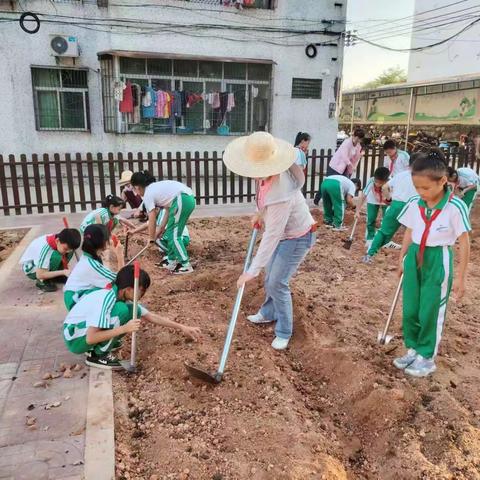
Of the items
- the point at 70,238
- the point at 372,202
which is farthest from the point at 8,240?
the point at 372,202

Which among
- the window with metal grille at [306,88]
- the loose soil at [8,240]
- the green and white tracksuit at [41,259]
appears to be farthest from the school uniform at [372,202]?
the window with metal grille at [306,88]

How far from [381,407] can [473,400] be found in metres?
0.67

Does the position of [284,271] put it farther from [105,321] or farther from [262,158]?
[105,321]

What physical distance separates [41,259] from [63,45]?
8.52 metres

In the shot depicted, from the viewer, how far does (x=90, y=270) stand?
11.7 ft

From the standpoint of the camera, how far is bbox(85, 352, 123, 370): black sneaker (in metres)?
3.44

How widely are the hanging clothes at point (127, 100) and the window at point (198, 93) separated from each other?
0.15 metres

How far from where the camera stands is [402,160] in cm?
721

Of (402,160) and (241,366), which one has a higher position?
(402,160)

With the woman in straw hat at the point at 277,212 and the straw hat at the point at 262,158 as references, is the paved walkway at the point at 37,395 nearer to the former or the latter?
the woman in straw hat at the point at 277,212

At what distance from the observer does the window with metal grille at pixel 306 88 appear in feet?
45.0

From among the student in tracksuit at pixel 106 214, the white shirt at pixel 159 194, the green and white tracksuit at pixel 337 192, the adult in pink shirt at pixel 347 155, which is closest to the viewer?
the student in tracksuit at pixel 106 214

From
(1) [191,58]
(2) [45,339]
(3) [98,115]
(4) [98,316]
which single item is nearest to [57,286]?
(2) [45,339]

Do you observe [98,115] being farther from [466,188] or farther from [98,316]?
[98,316]
